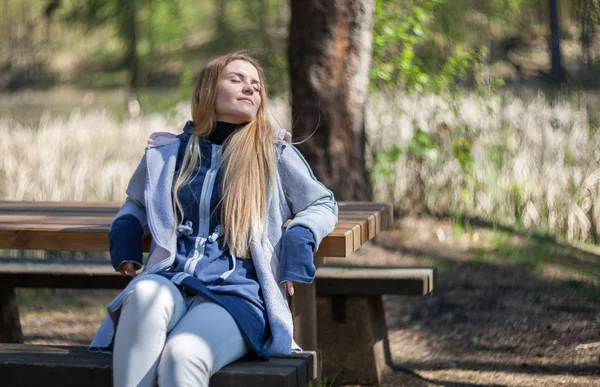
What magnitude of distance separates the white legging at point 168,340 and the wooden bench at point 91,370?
6 centimetres

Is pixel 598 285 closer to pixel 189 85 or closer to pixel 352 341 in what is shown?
pixel 352 341

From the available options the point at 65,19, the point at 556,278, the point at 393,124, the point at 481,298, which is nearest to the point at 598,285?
the point at 556,278

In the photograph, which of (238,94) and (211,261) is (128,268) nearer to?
(211,261)

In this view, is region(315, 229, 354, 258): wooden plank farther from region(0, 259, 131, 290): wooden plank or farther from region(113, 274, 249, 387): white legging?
region(0, 259, 131, 290): wooden plank

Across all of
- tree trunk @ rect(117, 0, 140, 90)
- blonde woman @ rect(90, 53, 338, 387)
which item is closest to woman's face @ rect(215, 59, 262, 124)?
blonde woman @ rect(90, 53, 338, 387)

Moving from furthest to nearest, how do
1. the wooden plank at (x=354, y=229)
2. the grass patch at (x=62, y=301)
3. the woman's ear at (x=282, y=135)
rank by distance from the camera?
the grass patch at (x=62, y=301) → the woman's ear at (x=282, y=135) → the wooden plank at (x=354, y=229)

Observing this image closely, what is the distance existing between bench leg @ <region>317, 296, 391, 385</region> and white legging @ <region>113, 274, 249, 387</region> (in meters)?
1.25

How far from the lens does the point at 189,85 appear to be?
7199 millimetres

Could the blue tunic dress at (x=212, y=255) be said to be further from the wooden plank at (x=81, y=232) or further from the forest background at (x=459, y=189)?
the forest background at (x=459, y=189)

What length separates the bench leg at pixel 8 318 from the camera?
12.8 feet

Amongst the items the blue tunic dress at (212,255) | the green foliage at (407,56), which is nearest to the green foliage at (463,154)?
the green foliage at (407,56)

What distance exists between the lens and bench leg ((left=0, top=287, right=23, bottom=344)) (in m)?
3.90

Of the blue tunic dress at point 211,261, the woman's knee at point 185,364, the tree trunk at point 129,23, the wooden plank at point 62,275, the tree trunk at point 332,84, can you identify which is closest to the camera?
the woman's knee at point 185,364

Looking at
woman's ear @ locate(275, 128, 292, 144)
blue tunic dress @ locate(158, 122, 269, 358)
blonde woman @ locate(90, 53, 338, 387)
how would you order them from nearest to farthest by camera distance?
blonde woman @ locate(90, 53, 338, 387) → blue tunic dress @ locate(158, 122, 269, 358) → woman's ear @ locate(275, 128, 292, 144)
